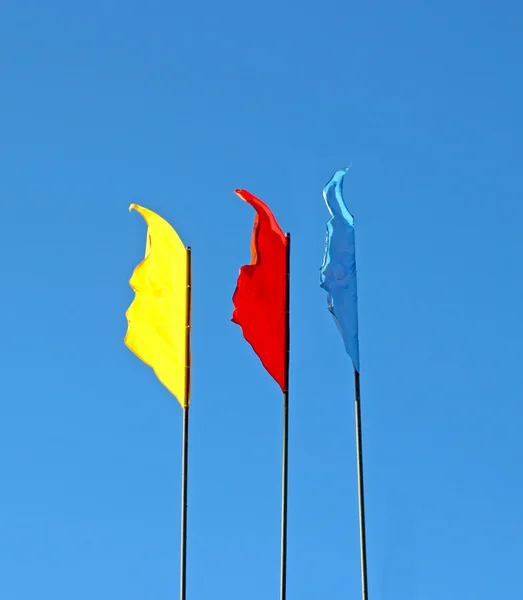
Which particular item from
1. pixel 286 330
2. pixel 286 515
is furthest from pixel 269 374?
pixel 286 515

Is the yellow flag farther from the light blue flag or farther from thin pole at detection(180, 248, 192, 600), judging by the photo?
the light blue flag

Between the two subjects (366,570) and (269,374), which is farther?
(269,374)

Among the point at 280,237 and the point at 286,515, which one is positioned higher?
the point at 280,237

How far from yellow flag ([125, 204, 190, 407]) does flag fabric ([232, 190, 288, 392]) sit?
1.57 metres

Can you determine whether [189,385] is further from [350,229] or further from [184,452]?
[350,229]

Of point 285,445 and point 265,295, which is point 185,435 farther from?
point 265,295

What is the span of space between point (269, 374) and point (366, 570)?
5483 mm

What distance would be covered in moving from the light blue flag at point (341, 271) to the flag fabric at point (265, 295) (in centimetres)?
115

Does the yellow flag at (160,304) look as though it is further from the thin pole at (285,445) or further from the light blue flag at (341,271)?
the light blue flag at (341,271)

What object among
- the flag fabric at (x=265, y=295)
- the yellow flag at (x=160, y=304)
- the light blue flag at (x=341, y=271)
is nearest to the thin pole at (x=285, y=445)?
the flag fabric at (x=265, y=295)

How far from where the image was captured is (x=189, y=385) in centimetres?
3856

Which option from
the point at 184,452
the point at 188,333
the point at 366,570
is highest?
the point at 188,333

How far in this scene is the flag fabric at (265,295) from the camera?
38531 millimetres

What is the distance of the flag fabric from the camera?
38531 millimetres
